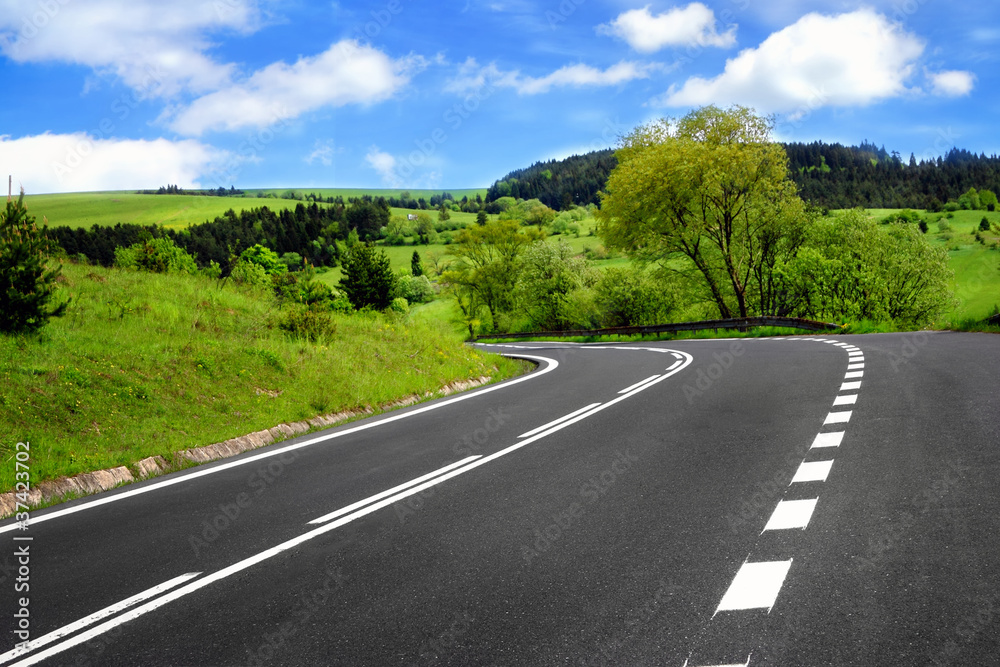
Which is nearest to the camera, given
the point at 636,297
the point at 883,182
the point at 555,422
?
the point at 555,422

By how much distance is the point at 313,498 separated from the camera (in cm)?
593

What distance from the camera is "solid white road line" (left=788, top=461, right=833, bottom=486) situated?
5.38 meters

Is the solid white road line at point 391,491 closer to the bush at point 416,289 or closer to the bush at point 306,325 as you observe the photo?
the bush at point 306,325

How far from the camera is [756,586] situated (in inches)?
136

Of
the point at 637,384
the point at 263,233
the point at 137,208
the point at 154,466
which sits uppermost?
the point at 137,208

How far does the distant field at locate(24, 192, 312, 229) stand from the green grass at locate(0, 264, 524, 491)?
131m

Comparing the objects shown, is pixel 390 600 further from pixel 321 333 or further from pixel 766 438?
pixel 321 333

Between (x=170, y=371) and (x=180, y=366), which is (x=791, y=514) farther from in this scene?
(x=180, y=366)

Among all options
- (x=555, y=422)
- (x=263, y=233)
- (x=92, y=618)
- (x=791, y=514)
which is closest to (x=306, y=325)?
(x=555, y=422)

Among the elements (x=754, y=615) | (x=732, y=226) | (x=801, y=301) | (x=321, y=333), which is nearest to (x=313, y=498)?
(x=754, y=615)

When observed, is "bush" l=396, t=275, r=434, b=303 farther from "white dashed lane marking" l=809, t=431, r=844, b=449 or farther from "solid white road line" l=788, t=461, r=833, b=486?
"solid white road line" l=788, t=461, r=833, b=486

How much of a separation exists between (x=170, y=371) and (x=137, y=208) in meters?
173

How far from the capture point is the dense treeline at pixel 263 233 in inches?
3779

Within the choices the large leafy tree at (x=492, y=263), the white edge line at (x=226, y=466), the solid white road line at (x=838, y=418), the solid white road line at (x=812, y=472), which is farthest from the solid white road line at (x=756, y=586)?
the large leafy tree at (x=492, y=263)
